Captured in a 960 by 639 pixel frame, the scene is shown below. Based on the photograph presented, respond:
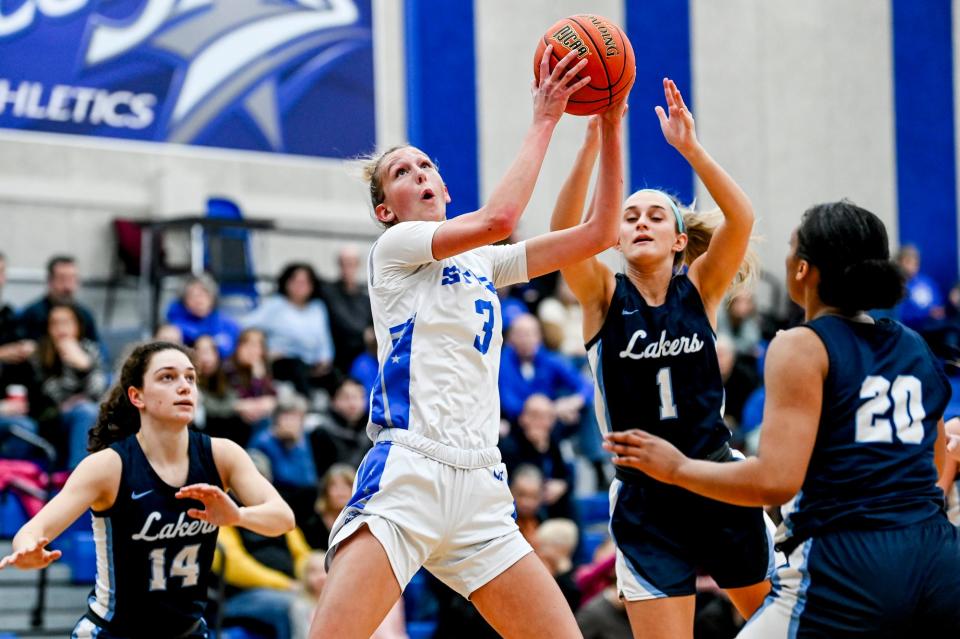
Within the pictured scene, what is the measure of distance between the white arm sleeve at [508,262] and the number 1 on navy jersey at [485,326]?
0.56 feet

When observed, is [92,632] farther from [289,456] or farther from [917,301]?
[917,301]

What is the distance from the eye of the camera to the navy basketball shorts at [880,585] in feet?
9.80

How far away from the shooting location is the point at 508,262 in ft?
13.3

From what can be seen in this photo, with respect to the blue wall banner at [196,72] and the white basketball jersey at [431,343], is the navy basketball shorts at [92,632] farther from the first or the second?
the blue wall banner at [196,72]

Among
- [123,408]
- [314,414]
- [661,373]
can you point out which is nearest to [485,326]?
[661,373]

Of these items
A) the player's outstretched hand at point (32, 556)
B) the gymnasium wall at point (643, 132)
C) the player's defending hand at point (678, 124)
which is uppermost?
the gymnasium wall at point (643, 132)

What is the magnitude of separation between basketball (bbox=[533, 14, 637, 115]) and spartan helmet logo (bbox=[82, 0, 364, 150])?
23.6 feet

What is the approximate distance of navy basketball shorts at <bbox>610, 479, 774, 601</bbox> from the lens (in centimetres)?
411

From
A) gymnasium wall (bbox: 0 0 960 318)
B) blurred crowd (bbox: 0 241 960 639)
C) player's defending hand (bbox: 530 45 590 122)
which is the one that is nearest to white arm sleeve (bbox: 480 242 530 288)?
player's defending hand (bbox: 530 45 590 122)

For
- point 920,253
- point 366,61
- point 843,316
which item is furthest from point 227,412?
point 920,253

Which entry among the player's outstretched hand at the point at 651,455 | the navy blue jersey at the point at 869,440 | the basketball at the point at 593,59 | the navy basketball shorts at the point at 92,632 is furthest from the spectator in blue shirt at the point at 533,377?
the navy blue jersey at the point at 869,440

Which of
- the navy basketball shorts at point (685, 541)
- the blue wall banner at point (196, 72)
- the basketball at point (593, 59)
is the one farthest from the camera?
the blue wall banner at point (196, 72)

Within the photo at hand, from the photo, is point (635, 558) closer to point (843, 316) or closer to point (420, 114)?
Answer: point (843, 316)

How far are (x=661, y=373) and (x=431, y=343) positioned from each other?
0.81 m
